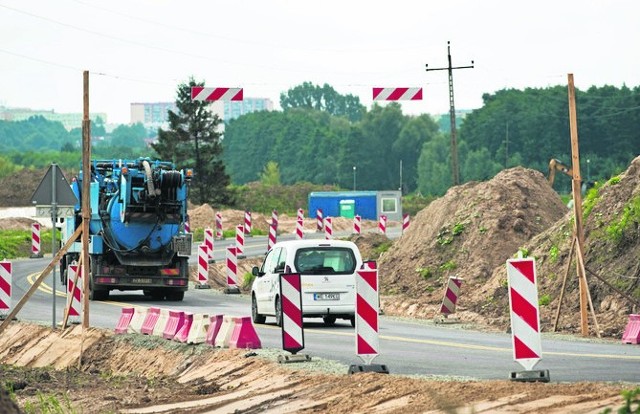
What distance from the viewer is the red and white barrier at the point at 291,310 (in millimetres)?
17938

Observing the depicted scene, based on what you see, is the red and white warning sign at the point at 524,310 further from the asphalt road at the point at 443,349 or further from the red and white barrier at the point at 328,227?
the red and white barrier at the point at 328,227

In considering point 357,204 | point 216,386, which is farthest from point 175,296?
point 357,204

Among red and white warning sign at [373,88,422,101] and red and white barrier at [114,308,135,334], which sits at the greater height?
red and white warning sign at [373,88,422,101]

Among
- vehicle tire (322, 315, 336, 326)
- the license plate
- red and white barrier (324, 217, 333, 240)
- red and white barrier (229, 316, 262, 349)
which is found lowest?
vehicle tire (322, 315, 336, 326)

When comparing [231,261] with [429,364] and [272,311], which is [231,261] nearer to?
[272,311]

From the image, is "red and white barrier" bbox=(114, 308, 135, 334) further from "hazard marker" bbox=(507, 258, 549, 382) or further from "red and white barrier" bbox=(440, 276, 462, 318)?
"hazard marker" bbox=(507, 258, 549, 382)

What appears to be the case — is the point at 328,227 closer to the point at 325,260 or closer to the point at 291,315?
the point at 325,260

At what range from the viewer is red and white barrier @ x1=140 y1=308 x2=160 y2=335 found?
2391 cm

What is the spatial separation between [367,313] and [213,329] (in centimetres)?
513

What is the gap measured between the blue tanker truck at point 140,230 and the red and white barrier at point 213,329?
1506 centimetres

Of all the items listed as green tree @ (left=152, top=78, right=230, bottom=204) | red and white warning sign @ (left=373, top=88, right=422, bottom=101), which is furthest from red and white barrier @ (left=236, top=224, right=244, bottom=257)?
green tree @ (left=152, top=78, right=230, bottom=204)

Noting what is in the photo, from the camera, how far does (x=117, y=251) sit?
36.8 m

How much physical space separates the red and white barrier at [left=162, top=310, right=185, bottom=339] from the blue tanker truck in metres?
13.2

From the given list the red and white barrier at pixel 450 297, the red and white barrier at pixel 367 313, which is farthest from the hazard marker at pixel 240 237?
the red and white barrier at pixel 367 313
